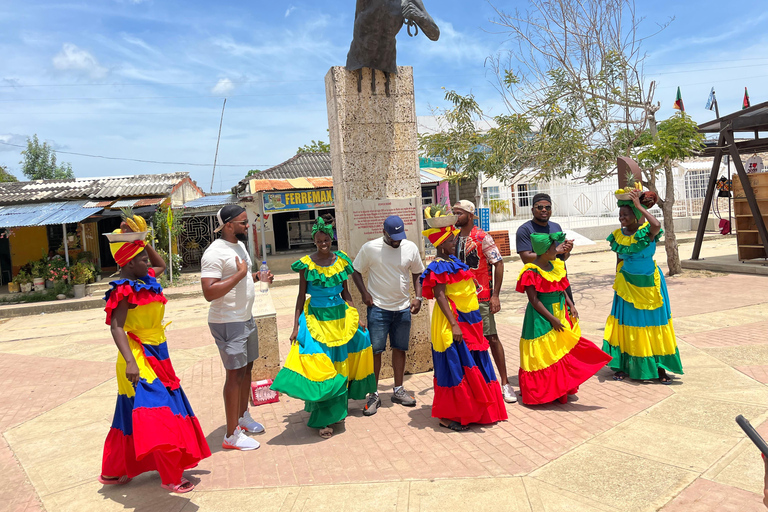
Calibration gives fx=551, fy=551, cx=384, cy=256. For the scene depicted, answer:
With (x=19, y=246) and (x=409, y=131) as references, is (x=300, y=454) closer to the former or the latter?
(x=409, y=131)

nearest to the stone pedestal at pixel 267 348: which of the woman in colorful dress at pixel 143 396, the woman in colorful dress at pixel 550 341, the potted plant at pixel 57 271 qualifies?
the woman in colorful dress at pixel 143 396

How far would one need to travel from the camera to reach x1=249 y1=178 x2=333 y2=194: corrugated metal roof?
18.2m

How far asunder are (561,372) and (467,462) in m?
1.41

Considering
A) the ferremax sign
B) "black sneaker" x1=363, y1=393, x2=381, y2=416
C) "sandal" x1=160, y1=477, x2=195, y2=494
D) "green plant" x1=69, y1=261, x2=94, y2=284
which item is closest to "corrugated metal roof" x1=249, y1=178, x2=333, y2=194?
the ferremax sign

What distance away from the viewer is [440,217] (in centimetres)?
449

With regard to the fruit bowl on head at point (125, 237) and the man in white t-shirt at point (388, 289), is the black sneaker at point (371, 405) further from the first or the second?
the fruit bowl on head at point (125, 237)

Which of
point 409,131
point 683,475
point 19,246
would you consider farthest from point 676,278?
point 19,246

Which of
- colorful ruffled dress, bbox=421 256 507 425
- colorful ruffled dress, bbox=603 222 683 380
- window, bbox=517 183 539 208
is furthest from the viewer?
window, bbox=517 183 539 208

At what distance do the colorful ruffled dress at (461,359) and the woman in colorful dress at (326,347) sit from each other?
2.26 ft

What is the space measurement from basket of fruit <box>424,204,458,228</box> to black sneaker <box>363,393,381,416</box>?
1669 millimetres

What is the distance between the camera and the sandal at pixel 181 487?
359 centimetres

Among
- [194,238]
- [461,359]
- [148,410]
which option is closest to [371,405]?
[461,359]

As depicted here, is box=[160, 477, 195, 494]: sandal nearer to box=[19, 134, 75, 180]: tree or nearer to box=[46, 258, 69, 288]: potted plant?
box=[46, 258, 69, 288]: potted plant

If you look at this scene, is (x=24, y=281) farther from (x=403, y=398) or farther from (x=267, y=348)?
(x=403, y=398)
